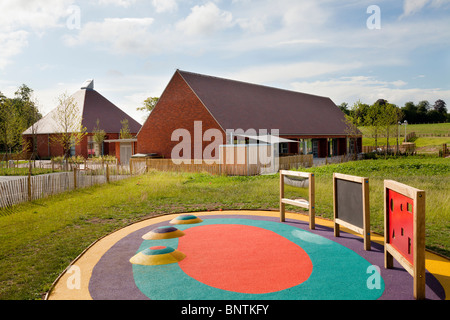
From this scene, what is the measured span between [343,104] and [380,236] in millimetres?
120104

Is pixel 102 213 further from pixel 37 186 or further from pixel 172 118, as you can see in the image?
pixel 172 118

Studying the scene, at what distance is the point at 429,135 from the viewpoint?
218ft

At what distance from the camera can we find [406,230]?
4.93 m

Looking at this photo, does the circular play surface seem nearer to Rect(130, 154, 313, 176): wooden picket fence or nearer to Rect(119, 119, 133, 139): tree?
Rect(130, 154, 313, 176): wooden picket fence

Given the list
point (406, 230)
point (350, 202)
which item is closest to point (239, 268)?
point (406, 230)

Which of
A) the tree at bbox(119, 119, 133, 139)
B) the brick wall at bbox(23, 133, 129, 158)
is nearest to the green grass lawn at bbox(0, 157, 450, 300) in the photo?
the tree at bbox(119, 119, 133, 139)

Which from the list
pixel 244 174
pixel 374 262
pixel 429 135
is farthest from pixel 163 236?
pixel 429 135

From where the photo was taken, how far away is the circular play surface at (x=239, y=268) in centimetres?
470

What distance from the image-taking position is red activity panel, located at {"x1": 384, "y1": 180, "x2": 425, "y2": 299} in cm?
441

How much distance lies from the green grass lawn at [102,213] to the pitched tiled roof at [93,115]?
28658 mm

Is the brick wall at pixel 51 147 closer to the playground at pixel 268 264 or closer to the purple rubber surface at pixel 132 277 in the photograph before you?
the playground at pixel 268 264

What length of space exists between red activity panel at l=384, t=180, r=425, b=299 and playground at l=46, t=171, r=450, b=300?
0.05 feet

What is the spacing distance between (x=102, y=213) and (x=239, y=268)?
21.1 feet
